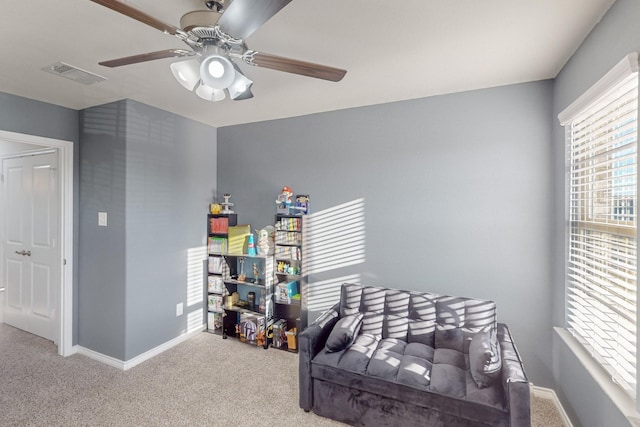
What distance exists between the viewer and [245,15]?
109cm

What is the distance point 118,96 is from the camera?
2848 millimetres

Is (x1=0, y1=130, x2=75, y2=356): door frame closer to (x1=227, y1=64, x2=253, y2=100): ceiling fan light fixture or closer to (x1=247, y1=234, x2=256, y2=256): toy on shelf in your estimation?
(x1=247, y1=234, x2=256, y2=256): toy on shelf

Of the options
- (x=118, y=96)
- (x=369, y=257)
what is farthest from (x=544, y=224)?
(x=118, y=96)

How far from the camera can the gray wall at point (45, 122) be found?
8.89 feet

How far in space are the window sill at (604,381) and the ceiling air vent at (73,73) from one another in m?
3.77

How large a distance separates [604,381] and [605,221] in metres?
0.87

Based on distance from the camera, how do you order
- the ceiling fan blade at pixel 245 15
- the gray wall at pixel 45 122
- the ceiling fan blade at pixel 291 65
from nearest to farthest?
the ceiling fan blade at pixel 245 15 < the ceiling fan blade at pixel 291 65 < the gray wall at pixel 45 122

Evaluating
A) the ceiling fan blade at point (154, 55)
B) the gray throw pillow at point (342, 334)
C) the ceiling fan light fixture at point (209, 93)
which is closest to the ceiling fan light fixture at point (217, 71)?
the ceiling fan blade at point (154, 55)

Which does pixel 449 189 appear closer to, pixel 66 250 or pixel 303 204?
pixel 303 204

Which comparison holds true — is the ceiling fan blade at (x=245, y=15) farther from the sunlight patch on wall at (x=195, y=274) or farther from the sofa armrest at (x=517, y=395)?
the sunlight patch on wall at (x=195, y=274)

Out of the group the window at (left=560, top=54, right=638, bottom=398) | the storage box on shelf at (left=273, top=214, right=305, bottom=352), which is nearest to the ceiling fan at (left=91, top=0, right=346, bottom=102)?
the window at (left=560, top=54, right=638, bottom=398)

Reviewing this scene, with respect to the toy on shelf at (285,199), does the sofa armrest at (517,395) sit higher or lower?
lower

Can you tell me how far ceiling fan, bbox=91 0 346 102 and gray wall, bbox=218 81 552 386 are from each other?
1.56m

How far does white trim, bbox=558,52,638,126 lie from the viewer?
135 cm
